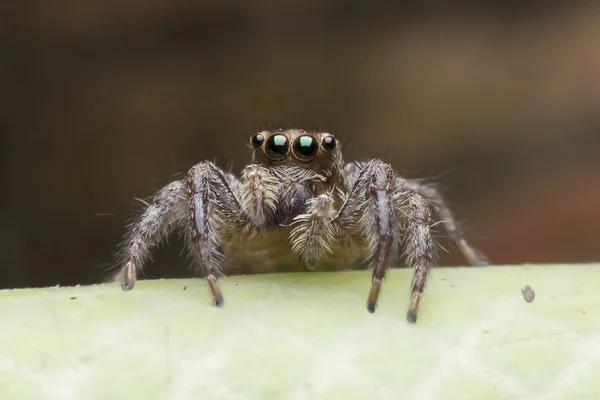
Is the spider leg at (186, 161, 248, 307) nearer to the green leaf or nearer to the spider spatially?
the spider

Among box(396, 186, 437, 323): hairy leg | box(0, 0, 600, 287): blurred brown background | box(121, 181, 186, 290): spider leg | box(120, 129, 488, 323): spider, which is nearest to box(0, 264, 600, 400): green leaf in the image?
box(396, 186, 437, 323): hairy leg

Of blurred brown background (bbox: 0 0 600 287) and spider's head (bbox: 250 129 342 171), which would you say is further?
blurred brown background (bbox: 0 0 600 287)

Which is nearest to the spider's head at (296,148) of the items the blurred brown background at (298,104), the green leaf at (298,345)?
the green leaf at (298,345)

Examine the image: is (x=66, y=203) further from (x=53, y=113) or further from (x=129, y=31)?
(x=129, y=31)

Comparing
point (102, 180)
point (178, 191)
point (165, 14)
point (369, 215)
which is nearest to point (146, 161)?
point (102, 180)

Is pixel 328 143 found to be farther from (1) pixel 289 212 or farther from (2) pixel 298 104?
(2) pixel 298 104

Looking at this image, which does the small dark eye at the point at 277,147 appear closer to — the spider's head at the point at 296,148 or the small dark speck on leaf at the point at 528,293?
the spider's head at the point at 296,148
